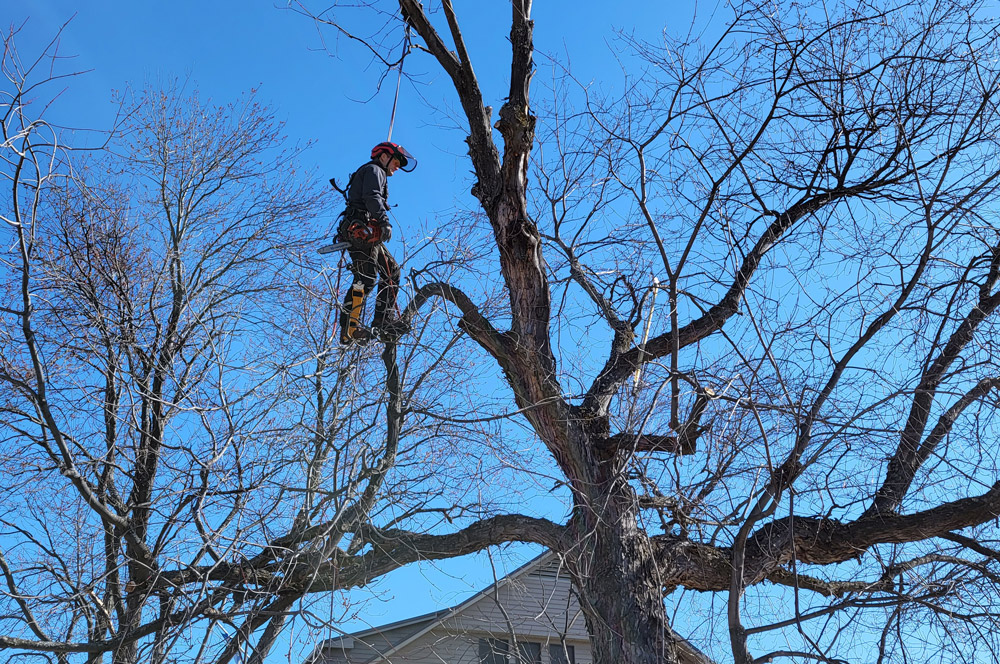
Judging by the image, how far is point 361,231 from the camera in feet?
22.3

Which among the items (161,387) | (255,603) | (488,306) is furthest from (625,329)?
(161,387)

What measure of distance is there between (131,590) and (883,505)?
5.95 metres

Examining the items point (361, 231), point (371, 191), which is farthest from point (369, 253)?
point (371, 191)

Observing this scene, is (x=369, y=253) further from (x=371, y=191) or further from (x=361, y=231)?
(x=371, y=191)

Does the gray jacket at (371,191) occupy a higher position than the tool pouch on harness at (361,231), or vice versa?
the gray jacket at (371,191)

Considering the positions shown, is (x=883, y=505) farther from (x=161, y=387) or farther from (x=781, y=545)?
(x=161, y=387)

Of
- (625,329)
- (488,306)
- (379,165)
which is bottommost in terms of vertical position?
(625,329)

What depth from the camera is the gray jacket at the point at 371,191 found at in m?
6.90

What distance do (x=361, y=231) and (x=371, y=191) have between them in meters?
0.42

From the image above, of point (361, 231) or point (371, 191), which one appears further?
point (371, 191)

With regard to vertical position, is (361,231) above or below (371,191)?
below

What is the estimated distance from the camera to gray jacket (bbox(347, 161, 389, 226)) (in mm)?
6898

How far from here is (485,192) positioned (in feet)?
22.7

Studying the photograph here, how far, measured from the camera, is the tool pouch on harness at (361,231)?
22.3 feet
